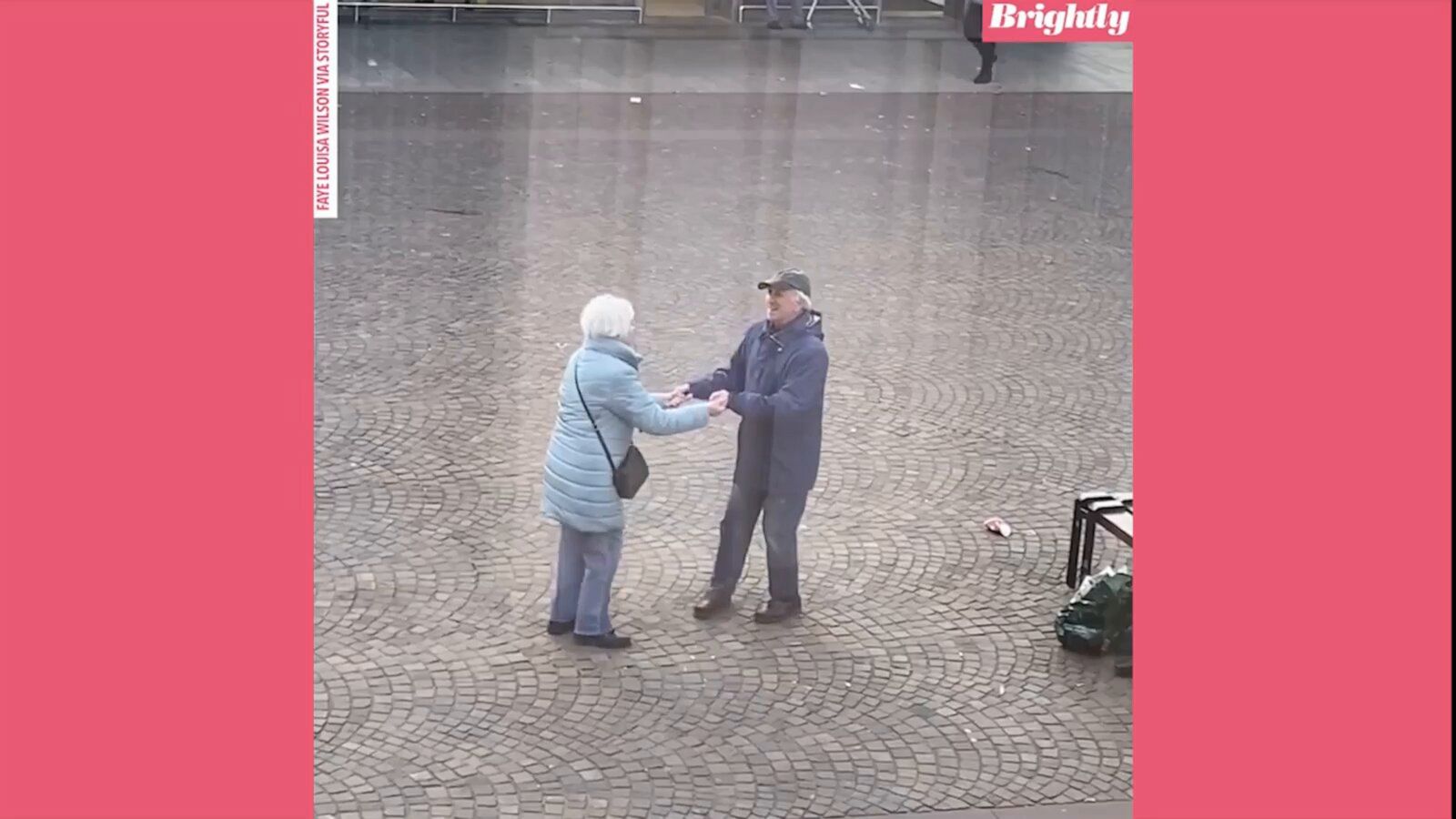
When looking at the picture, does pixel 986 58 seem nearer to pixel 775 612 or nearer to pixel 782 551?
pixel 782 551

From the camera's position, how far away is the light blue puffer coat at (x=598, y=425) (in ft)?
21.7

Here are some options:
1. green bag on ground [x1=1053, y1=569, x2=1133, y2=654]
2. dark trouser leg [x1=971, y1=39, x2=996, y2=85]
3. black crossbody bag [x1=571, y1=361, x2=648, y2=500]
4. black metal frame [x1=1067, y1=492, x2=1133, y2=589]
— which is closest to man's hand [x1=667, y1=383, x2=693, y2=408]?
black crossbody bag [x1=571, y1=361, x2=648, y2=500]

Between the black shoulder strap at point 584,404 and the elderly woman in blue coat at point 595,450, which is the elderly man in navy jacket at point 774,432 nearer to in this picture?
the elderly woman in blue coat at point 595,450

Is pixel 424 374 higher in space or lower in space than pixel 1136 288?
lower

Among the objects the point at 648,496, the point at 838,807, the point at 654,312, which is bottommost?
the point at 838,807

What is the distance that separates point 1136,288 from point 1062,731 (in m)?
2.33

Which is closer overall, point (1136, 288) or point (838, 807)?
point (1136, 288)

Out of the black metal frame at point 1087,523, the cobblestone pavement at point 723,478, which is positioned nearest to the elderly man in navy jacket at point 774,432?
the cobblestone pavement at point 723,478

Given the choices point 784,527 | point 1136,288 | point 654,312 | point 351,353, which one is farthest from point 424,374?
point 1136,288

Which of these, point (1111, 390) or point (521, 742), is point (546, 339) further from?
point (521, 742)

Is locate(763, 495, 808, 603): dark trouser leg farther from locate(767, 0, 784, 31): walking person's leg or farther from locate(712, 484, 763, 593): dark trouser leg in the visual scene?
locate(767, 0, 784, 31): walking person's leg

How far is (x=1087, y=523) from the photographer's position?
305 inches

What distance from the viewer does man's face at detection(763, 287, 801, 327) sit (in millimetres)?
6781

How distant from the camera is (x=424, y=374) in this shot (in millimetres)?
9312
